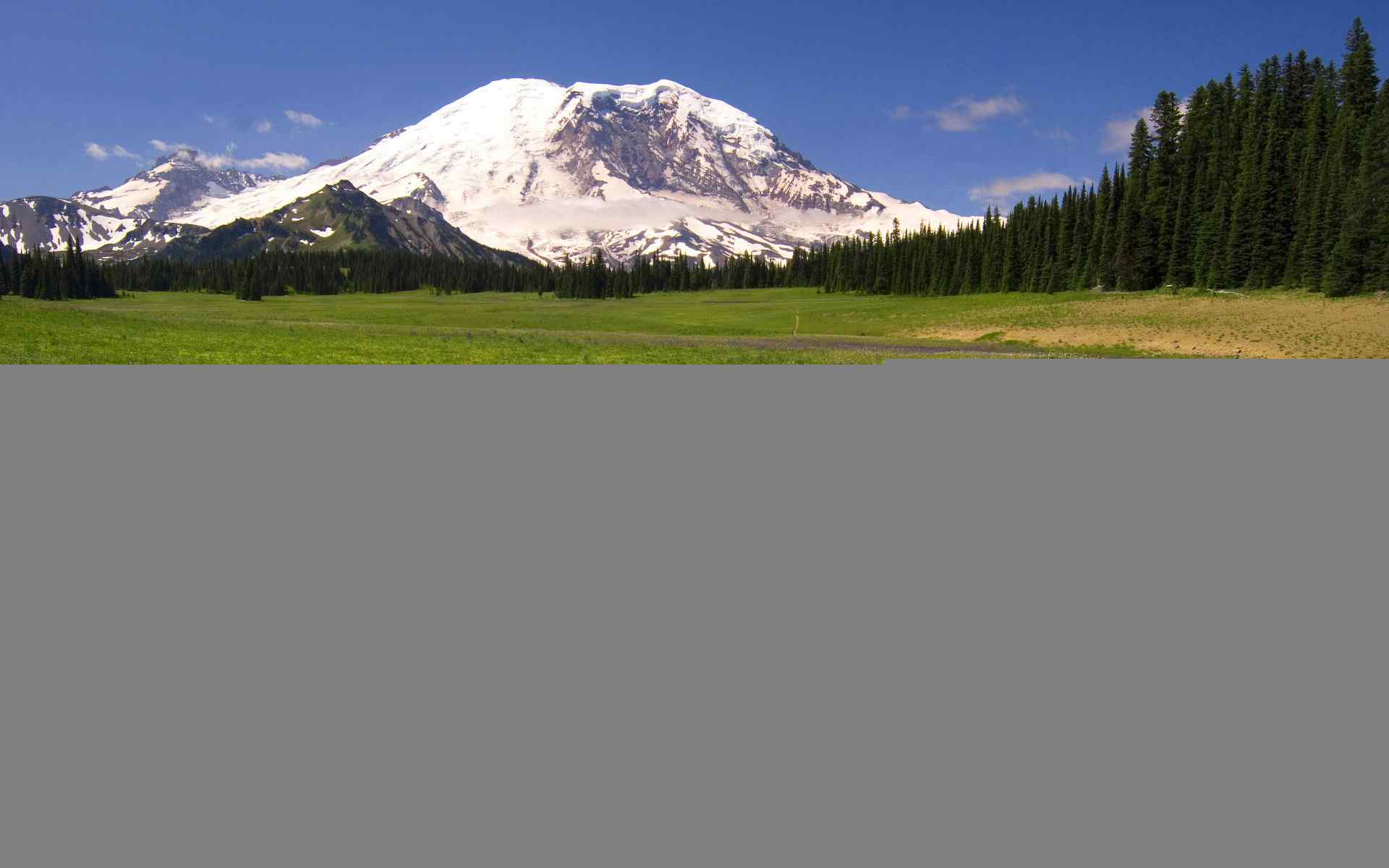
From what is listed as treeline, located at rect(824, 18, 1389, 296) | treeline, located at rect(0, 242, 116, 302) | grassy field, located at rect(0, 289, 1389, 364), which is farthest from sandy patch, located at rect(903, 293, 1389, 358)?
treeline, located at rect(0, 242, 116, 302)

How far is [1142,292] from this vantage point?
8775 cm

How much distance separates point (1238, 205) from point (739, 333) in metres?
57.5

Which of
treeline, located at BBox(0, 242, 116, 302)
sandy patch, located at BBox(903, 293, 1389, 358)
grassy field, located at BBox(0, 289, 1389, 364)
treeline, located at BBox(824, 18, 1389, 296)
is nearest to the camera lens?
grassy field, located at BBox(0, 289, 1389, 364)

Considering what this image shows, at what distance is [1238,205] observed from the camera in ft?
275

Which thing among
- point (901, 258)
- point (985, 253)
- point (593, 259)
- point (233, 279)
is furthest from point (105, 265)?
point (985, 253)

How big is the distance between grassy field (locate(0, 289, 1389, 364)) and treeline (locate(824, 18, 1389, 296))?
7979 mm

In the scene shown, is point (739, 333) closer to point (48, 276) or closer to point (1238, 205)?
point (1238, 205)

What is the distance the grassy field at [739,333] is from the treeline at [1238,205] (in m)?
7.98

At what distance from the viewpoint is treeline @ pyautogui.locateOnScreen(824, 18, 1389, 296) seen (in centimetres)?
7200

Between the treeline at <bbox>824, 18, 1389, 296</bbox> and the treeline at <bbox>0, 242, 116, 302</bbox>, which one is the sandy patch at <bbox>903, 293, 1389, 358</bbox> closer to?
the treeline at <bbox>824, 18, 1389, 296</bbox>

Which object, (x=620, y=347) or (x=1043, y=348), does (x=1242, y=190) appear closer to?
(x=1043, y=348)

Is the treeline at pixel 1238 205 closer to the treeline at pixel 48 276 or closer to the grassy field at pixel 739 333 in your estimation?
the grassy field at pixel 739 333

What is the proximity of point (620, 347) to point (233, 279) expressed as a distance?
19505cm

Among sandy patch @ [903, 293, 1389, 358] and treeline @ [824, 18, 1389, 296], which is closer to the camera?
sandy patch @ [903, 293, 1389, 358]
